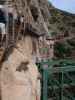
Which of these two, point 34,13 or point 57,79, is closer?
point 34,13

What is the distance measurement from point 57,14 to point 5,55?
10.8 meters

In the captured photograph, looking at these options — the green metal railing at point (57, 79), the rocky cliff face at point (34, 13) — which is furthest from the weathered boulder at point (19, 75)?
the green metal railing at point (57, 79)

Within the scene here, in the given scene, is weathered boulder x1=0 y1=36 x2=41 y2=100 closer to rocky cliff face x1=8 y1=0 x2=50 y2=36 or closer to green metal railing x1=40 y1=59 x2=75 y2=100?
rocky cliff face x1=8 y1=0 x2=50 y2=36

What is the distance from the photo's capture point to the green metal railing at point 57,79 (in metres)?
7.15

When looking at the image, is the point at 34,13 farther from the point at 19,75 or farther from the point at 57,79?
the point at 57,79

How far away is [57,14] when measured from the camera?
15789 mm

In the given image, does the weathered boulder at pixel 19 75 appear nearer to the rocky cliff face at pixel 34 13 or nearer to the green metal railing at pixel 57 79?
the rocky cliff face at pixel 34 13

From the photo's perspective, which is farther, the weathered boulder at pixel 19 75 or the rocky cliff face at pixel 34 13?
the weathered boulder at pixel 19 75

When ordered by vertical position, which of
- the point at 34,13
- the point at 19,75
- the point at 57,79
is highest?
the point at 34,13

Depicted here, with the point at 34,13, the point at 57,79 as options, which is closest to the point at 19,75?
the point at 34,13

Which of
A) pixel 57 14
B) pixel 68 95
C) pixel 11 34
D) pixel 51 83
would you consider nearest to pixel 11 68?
pixel 11 34

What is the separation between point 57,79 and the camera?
7645 millimetres

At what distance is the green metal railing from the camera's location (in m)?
7.15

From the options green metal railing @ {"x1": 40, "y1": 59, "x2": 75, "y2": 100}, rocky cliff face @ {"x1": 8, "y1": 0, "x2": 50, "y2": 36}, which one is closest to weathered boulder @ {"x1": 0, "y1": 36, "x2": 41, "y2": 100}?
rocky cliff face @ {"x1": 8, "y1": 0, "x2": 50, "y2": 36}
